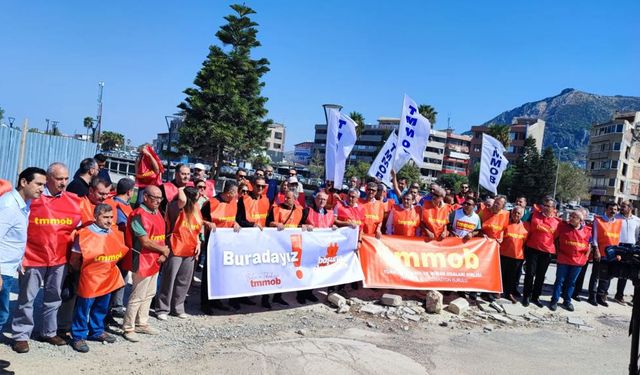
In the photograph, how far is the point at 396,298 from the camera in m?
7.62

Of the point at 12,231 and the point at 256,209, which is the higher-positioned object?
the point at 256,209

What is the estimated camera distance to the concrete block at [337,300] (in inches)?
290

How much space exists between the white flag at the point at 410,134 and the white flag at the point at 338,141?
117cm

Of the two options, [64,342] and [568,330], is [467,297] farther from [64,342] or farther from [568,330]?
[64,342]

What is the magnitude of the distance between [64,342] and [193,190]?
85.2 inches

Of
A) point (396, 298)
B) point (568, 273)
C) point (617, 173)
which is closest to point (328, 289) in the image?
point (396, 298)

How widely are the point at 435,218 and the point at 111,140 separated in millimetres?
99438

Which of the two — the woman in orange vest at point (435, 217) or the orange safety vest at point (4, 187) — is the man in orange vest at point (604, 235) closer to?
the woman in orange vest at point (435, 217)

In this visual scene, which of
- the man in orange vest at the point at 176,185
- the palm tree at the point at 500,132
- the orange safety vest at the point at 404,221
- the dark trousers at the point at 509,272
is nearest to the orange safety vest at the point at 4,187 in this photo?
the man in orange vest at the point at 176,185

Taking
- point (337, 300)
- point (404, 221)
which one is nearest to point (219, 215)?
point (337, 300)

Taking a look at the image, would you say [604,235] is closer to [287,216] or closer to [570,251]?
[570,251]

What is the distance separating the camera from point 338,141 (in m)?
10.1

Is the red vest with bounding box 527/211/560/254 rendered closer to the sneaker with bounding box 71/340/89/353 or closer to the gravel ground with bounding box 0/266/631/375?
the gravel ground with bounding box 0/266/631/375

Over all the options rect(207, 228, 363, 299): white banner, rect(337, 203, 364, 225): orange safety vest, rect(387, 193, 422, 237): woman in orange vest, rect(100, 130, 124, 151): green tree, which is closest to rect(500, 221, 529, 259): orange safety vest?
rect(387, 193, 422, 237): woman in orange vest
